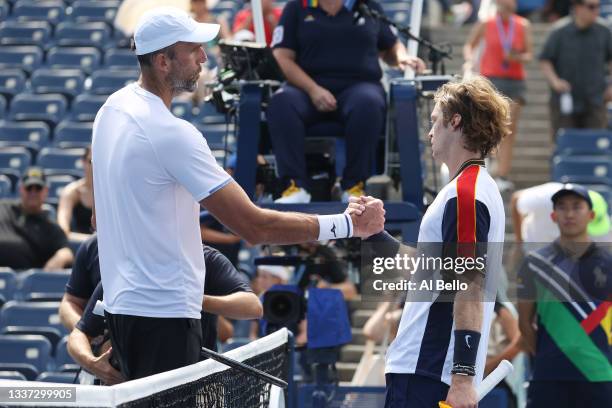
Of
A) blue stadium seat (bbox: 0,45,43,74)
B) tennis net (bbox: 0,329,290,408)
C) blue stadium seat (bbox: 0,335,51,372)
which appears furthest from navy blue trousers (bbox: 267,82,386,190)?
blue stadium seat (bbox: 0,45,43,74)

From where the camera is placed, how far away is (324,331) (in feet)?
23.5

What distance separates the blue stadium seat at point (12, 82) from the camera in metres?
13.8

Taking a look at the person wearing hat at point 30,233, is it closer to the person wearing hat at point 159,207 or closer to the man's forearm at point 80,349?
the man's forearm at point 80,349

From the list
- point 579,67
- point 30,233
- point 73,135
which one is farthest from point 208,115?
point 579,67

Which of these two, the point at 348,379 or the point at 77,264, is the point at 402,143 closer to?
the point at 77,264

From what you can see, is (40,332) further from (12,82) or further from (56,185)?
(12,82)

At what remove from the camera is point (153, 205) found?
169 inches

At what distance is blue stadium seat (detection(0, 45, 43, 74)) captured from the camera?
1442cm

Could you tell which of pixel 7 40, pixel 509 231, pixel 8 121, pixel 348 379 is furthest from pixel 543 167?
pixel 7 40

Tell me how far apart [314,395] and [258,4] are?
256 cm

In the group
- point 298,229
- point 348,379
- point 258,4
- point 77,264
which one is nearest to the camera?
point 298,229

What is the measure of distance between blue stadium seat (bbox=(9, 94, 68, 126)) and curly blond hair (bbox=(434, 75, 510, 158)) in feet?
29.9

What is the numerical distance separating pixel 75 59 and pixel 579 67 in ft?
18.6

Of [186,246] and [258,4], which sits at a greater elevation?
[258,4]
